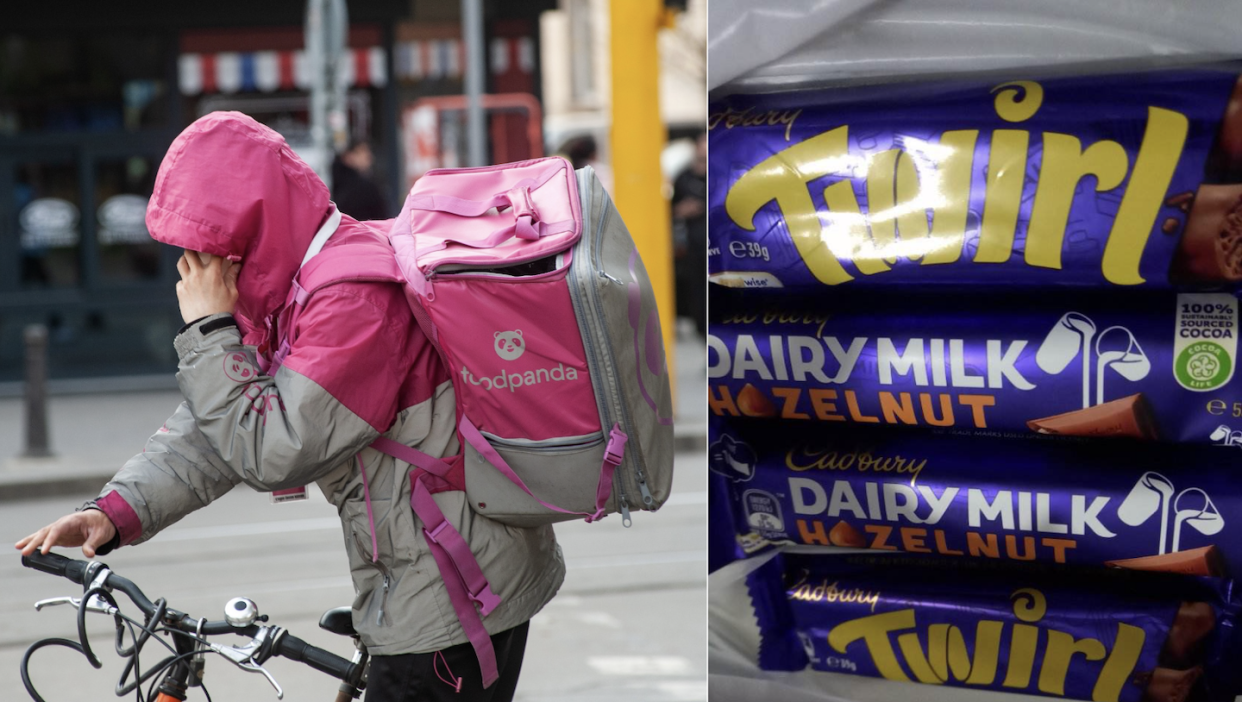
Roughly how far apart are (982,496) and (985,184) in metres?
0.45

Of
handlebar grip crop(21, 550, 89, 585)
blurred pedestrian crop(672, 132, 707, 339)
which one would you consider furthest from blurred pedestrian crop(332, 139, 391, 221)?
handlebar grip crop(21, 550, 89, 585)

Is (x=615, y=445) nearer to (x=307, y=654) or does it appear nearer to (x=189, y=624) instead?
(x=307, y=654)

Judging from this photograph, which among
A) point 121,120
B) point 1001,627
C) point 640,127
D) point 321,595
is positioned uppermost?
point 121,120

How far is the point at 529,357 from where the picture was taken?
2125 millimetres

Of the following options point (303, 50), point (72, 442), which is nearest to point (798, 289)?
point (72, 442)

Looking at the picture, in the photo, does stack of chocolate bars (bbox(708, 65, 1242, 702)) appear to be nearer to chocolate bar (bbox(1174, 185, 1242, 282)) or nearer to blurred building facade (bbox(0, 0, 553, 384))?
chocolate bar (bbox(1174, 185, 1242, 282))

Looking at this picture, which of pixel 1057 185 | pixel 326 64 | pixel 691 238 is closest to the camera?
pixel 1057 185

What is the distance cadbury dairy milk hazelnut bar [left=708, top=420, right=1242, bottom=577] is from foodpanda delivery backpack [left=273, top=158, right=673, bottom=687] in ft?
0.51

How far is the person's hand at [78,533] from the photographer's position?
2221 mm

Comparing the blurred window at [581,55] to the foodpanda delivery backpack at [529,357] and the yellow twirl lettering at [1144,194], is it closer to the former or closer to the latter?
the foodpanda delivery backpack at [529,357]

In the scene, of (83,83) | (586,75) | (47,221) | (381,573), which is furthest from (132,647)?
(586,75)

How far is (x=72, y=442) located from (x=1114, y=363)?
361 inches

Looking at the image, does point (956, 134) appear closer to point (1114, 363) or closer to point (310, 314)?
point (1114, 363)

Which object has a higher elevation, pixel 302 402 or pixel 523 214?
pixel 523 214
